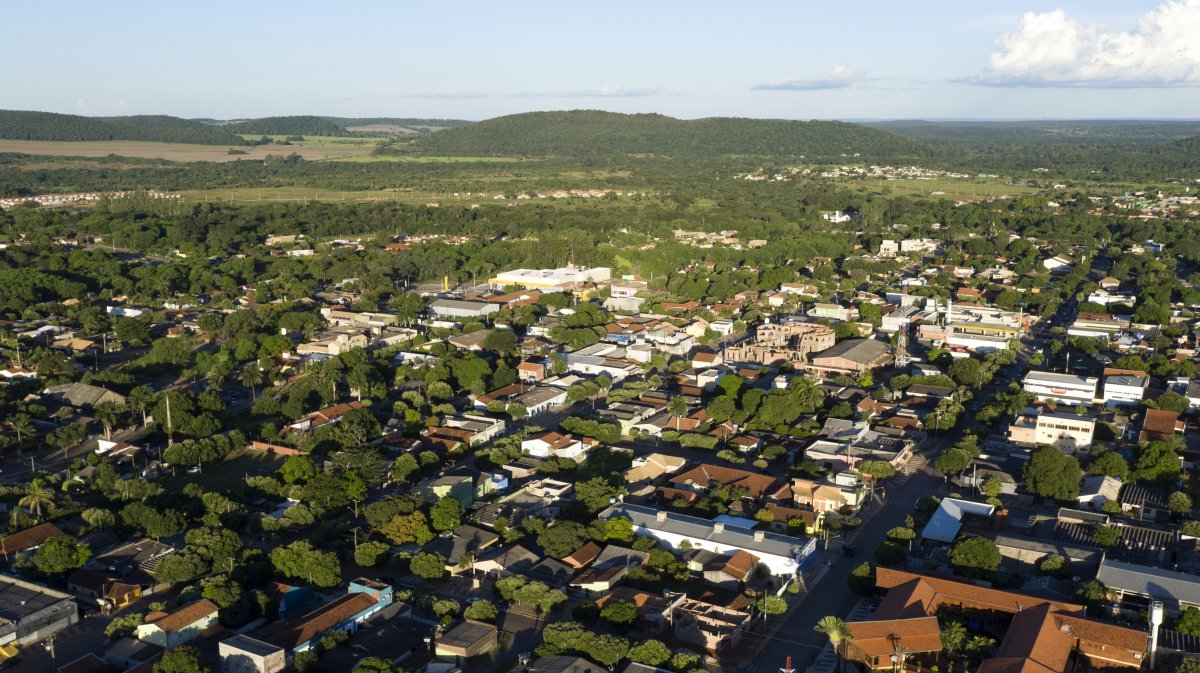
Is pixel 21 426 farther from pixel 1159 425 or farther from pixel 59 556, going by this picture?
pixel 1159 425

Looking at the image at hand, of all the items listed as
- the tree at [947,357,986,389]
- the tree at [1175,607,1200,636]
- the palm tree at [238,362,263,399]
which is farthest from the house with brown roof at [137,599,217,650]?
the tree at [947,357,986,389]

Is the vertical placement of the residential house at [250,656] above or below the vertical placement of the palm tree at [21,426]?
below

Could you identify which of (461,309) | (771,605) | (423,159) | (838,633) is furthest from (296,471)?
(423,159)

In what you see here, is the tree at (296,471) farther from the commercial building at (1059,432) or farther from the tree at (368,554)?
the commercial building at (1059,432)

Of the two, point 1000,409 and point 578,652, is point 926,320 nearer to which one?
point 1000,409

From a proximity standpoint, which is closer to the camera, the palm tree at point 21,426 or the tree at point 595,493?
the tree at point 595,493

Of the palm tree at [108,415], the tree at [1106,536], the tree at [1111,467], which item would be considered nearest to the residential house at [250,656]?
the palm tree at [108,415]
